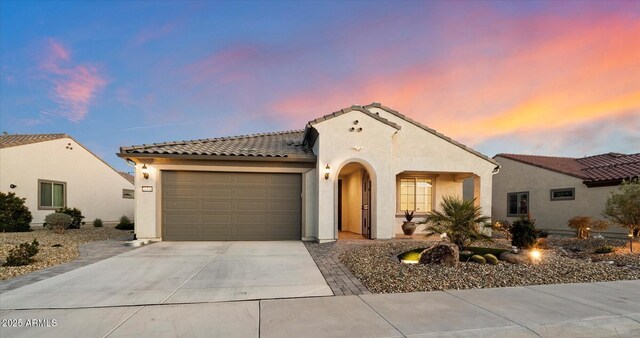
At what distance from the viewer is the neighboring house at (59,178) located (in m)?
14.9

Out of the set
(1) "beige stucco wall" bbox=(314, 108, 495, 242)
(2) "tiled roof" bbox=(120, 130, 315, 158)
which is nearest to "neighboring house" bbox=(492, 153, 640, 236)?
(1) "beige stucco wall" bbox=(314, 108, 495, 242)

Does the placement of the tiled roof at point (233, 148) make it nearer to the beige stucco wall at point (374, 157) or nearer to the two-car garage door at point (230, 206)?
the two-car garage door at point (230, 206)

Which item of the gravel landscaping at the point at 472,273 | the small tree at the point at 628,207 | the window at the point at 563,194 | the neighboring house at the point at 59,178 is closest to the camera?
the gravel landscaping at the point at 472,273

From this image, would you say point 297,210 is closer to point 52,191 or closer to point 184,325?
point 184,325

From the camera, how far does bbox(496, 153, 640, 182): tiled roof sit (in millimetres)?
14367

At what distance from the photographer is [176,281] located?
5.86 m

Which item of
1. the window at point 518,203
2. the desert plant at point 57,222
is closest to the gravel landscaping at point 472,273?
the window at point 518,203

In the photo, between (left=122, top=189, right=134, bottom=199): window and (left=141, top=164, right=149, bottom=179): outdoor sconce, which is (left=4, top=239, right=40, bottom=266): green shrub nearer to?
(left=141, top=164, right=149, bottom=179): outdoor sconce

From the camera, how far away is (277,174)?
11.6m

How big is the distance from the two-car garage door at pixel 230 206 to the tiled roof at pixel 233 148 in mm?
784

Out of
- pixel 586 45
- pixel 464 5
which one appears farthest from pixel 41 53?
pixel 586 45

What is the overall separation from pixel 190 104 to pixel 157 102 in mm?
1869

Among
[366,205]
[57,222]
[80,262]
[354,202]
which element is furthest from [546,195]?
[57,222]

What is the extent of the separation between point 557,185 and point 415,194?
823 cm
